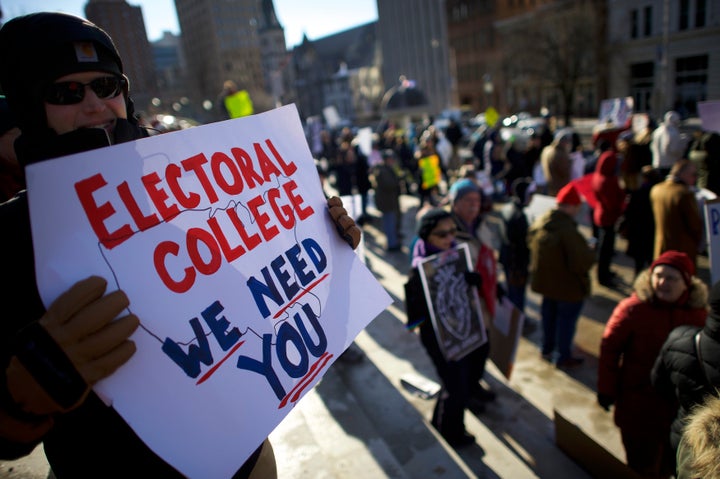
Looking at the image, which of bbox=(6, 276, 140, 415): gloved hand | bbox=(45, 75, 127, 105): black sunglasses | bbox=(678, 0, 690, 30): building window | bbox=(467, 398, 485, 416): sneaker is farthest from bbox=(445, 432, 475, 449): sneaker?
bbox=(678, 0, 690, 30): building window

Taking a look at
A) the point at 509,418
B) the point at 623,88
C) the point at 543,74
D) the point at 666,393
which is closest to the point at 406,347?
the point at 509,418

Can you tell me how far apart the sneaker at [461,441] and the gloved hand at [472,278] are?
1.13 m

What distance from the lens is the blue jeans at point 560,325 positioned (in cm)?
412

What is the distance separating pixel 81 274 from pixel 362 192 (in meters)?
8.37

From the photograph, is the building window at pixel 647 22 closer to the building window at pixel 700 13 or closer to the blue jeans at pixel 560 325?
the building window at pixel 700 13

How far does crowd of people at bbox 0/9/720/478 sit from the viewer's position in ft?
2.85

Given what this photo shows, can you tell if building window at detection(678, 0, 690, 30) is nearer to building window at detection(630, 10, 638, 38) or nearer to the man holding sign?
building window at detection(630, 10, 638, 38)


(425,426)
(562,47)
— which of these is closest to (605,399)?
(425,426)

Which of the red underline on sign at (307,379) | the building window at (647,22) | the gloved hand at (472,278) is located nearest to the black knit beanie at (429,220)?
the gloved hand at (472,278)

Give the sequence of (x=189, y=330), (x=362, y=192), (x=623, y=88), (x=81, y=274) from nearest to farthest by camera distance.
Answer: (x=81, y=274), (x=189, y=330), (x=362, y=192), (x=623, y=88)

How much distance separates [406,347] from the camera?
188 inches

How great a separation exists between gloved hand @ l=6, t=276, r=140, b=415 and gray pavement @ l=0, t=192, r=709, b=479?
123cm

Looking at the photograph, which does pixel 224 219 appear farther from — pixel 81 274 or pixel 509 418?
pixel 509 418

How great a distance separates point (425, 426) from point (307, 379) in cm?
252
